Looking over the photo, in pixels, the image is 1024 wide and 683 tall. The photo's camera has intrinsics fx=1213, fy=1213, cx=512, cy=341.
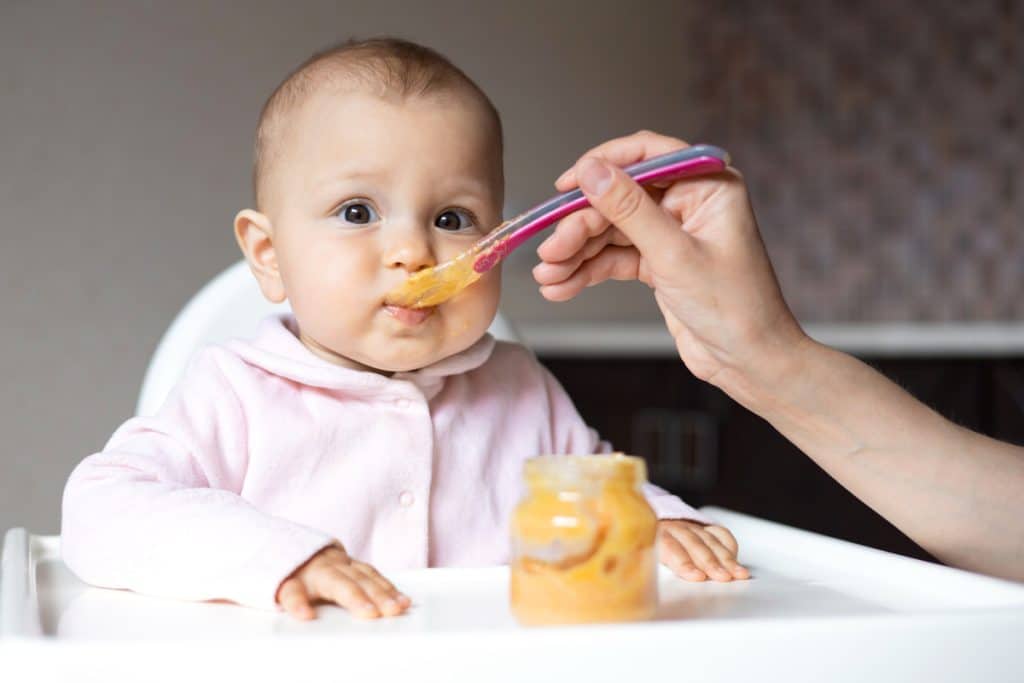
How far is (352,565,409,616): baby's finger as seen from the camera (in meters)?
0.70

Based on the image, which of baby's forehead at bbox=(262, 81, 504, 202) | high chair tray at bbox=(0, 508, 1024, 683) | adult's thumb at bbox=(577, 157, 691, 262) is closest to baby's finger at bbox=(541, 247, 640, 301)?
baby's forehead at bbox=(262, 81, 504, 202)

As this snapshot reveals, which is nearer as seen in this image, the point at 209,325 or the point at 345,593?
the point at 345,593

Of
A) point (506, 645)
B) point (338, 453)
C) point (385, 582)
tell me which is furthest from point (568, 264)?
point (506, 645)

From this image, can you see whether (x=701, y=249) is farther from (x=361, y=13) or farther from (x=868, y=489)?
(x=361, y=13)

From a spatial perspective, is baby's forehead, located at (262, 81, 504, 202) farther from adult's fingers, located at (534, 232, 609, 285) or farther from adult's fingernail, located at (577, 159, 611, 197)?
adult's fingernail, located at (577, 159, 611, 197)

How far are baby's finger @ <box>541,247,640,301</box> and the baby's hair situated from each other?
134mm

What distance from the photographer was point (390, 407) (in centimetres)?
108

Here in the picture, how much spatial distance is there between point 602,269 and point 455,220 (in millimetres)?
137

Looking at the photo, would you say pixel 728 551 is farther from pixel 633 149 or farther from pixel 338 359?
pixel 338 359

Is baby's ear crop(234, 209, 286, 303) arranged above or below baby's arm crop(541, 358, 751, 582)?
above

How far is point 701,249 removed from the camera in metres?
0.88

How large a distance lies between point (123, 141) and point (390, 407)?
1.89 metres

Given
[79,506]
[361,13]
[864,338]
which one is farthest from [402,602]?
[361,13]

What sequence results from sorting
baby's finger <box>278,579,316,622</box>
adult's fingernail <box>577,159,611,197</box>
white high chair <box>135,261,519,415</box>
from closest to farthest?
baby's finger <box>278,579,316,622</box> → adult's fingernail <box>577,159,611,197</box> → white high chair <box>135,261,519,415</box>
